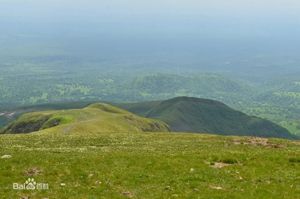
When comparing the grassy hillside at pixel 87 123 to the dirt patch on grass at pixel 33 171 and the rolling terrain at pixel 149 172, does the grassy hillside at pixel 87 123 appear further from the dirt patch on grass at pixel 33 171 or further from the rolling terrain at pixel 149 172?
the dirt patch on grass at pixel 33 171

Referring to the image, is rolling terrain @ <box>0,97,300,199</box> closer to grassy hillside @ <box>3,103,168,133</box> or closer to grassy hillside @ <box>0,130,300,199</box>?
grassy hillside @ <box>0,130,300,199</box>

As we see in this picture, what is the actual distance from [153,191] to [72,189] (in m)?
5.27

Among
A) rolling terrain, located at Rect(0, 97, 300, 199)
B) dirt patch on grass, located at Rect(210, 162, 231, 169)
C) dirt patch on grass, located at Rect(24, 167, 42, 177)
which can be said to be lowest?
dirt patch on grass, located at Rect(210, 162, 231, 169)

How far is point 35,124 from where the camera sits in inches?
6673

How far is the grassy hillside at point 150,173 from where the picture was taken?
1225 inches

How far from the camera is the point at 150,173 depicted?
35.9 m

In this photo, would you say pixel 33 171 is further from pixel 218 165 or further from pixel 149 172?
pixel 218 165

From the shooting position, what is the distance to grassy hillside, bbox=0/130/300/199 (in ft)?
102

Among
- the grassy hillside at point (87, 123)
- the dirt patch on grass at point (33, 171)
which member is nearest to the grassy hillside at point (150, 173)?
the dirt patch on grass at point (33, 171)

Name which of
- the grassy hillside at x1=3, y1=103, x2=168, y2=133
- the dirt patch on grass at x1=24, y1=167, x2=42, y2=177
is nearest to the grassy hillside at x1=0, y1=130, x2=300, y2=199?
the dirt patch on grass at x1=24, y1=167, x2=42, y2=177

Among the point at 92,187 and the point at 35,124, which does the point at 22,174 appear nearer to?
the point at 92,187

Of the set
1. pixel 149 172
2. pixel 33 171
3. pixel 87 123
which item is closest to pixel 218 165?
pixel 149 172

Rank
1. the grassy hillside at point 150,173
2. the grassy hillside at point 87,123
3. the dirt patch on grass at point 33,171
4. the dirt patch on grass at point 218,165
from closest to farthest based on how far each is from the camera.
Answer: the grassy hillside at point 150,173 < the dirt patch on grass at point 33,171 < the dirt patch on grass at point 218,165 < the grassy hillside at point 87,123

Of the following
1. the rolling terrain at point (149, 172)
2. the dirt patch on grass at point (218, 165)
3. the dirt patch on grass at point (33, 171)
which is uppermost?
the dirt patch on grass at point (33, 171)
